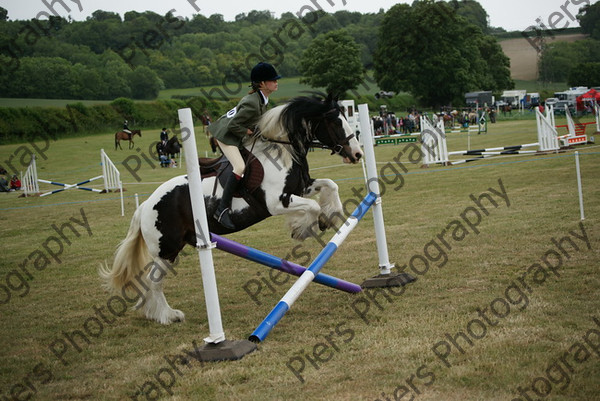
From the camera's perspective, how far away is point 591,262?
5.64m

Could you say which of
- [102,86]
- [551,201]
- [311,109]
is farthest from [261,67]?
[102,86]

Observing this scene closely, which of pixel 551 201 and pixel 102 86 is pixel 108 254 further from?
pixel 102 86

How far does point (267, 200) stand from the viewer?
5.19 m

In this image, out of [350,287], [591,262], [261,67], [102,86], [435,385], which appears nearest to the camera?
[435,385]

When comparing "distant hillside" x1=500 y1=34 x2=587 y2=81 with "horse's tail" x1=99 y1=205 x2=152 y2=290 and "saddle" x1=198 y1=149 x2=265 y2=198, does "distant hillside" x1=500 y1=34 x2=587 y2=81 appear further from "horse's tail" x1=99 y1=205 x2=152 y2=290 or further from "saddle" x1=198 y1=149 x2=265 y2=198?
"horse's tail" x1=99 y1=205 x2=152 y2=290

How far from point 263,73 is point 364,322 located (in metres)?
2.31

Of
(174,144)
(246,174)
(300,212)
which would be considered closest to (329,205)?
(300,212)

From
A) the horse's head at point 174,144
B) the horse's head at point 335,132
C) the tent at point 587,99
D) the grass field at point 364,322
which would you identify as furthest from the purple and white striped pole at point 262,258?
the tent at point 587,99

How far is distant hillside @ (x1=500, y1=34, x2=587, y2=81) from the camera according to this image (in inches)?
3189

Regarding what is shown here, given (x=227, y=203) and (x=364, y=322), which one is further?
(x=227, y=203)

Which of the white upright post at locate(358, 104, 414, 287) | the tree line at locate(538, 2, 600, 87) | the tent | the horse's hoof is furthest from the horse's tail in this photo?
the tree line at locate(538, 2, 600, 87)

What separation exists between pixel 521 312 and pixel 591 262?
1.77 m

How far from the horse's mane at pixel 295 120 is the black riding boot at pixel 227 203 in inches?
20.1

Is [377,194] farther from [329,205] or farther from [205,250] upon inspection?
[205,250]
